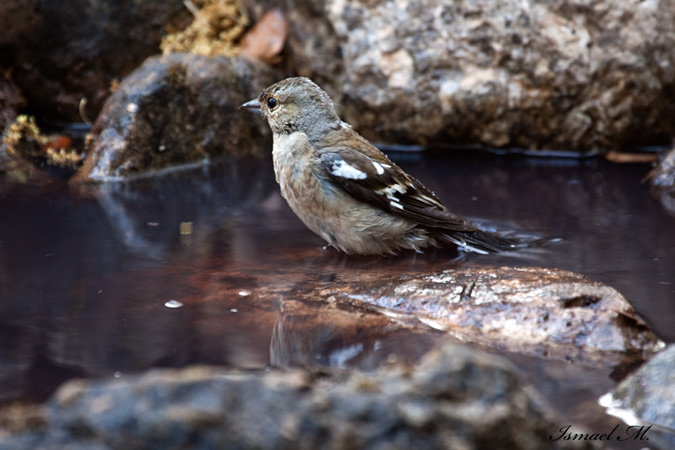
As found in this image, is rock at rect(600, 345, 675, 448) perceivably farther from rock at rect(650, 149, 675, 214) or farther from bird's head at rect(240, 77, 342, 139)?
rock at rect(650, 149, 675, 214)

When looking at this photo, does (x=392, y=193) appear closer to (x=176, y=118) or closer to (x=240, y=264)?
(x=240, y=264)

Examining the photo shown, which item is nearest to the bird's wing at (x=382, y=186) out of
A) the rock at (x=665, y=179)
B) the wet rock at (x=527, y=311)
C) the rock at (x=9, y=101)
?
the wet rock at (x=527, y=311)

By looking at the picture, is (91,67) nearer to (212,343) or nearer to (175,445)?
(212,343)

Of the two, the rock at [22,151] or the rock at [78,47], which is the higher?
the rock at [78,47]

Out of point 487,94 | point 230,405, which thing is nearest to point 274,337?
point 230,405

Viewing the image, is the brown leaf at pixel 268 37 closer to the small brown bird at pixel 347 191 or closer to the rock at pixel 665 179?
the small brown bird at pixel 347 191

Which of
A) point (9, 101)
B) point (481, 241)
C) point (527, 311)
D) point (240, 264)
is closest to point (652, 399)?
point (527, 311)
